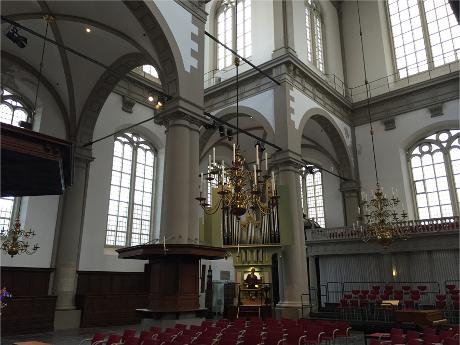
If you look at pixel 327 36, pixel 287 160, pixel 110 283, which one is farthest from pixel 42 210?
pixel 327 36

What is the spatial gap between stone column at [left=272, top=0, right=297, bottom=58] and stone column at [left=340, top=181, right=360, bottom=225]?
22.5 ft

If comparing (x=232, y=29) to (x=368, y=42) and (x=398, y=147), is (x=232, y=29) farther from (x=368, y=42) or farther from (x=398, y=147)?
(x=398, y=147)

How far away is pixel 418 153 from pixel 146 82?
41.6 ft

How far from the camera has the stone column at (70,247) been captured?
41.5 ft

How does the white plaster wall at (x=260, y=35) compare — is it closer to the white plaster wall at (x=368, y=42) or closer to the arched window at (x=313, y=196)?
the white plaster wall at (x=368, y=42)

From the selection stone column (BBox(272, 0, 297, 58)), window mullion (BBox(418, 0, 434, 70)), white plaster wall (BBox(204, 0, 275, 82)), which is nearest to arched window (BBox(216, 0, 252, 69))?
white plaster wall (BBox(204, 0, 275, 82))

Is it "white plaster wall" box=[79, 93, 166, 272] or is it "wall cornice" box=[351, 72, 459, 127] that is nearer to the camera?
"white plaster wall" box=[79, 93, 166, 272]

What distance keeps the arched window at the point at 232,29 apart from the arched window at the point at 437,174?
30.0 ft

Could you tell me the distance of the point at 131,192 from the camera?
16.6 meters

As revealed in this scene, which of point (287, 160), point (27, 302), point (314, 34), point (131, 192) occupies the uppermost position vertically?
point (314, 34)

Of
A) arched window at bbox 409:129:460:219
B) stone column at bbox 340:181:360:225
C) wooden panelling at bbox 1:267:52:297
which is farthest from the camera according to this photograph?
stone column at bbox 340:181:360:225

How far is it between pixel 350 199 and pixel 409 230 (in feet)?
13.3

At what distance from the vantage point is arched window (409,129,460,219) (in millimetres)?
17188

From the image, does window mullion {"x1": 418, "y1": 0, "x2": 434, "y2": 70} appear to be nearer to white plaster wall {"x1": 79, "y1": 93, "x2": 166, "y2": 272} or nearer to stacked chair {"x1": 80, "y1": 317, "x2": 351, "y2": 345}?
white plaster wall {"x1": 79, "y1": 93, "x2": 166, "y2": 272}
